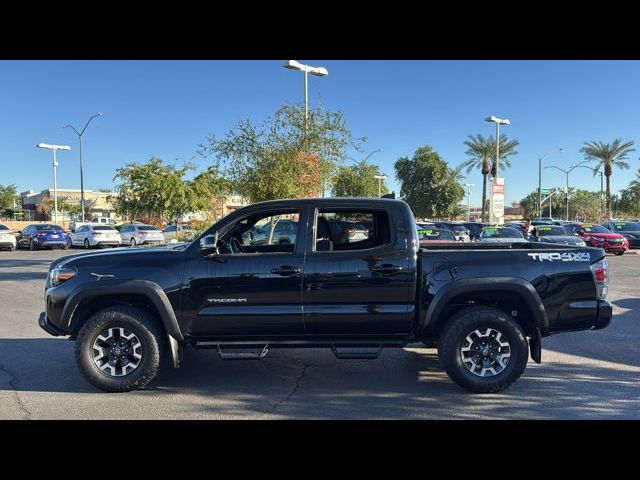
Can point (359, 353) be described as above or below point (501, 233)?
below

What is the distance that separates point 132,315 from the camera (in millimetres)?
5070

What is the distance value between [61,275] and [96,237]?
25667mm

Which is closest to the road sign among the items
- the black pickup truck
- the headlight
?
the black pickup truck

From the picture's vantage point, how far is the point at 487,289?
496 cm

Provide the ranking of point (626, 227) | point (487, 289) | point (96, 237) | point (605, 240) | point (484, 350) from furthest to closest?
point (96, 237) < point (626, 227) < point (605, 240) < point (484, 350) < point (487, 289)

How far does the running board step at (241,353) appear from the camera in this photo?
5016 mm

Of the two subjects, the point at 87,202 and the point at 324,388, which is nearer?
the point at 324,388

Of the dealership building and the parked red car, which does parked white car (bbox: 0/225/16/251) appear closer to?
the parked red car

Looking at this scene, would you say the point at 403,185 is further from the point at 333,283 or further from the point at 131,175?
the point at 333,283

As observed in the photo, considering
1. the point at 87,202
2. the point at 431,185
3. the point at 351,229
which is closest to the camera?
the point at 351,229

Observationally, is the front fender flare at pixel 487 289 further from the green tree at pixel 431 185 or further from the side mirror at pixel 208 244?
the green tree at pixel 431 185

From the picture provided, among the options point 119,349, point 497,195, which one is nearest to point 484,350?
point 119,349

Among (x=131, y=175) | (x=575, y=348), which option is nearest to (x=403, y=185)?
(x=131, y=175)

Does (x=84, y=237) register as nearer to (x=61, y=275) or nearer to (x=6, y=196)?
(x=61, y=275)
